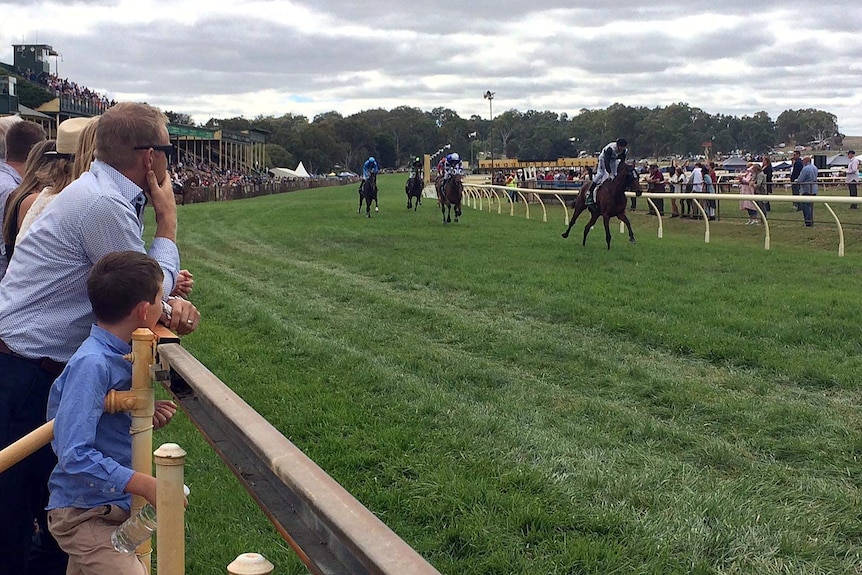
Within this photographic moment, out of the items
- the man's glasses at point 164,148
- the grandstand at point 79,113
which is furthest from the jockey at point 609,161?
the grandstand at point 79,113

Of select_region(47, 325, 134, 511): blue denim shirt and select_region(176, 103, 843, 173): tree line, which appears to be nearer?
select_region(47, 325, 134, 511): blue denim shirt

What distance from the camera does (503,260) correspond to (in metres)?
13.6

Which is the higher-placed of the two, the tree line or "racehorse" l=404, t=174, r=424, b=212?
the tree line

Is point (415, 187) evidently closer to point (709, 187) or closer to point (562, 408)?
point (709, 187)

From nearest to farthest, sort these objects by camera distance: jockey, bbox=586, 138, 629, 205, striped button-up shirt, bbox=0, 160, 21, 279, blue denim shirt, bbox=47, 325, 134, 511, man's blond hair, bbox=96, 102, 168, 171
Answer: blue denim shirt, bbox=47, 325, 134, 511 < man's blond hair, bbox=96, 102, 168, 171 < striped button-up shirt, bbox=0, 160, 21, 279 < jockey, bbox=586, 138, 629, 205

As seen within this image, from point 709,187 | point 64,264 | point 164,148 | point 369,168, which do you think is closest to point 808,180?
point 709,187

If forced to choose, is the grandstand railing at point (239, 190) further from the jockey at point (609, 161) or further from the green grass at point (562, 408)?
the green grass at point (562, 408)

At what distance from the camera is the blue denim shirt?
2.50 m

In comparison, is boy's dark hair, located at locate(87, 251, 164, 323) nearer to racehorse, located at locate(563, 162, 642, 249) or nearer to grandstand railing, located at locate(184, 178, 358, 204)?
racehorse, located at locate(563, 162, 642, 249)

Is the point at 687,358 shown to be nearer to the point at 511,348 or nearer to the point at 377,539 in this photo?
the point at 511,348

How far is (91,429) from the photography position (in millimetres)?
2520

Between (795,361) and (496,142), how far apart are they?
136m

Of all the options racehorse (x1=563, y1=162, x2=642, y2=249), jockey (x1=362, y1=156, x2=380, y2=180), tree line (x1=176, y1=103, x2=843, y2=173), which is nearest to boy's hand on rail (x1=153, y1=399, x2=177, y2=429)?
racehorse (x1=563, y1=162, x2=642, y2=249)

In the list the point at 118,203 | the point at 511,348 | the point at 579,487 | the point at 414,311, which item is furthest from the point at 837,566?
the point at 414,311
